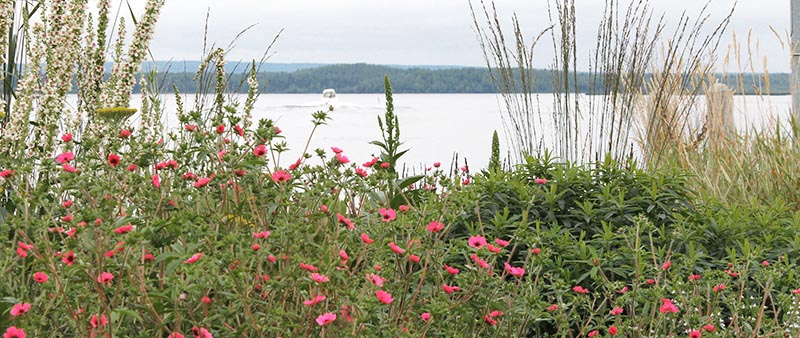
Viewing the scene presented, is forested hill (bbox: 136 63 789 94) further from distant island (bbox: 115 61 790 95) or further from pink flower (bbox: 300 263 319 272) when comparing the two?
pink flower (bbox: 300 263 319 272)

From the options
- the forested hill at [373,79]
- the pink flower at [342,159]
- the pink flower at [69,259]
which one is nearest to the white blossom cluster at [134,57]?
the pink flower at [342,159]

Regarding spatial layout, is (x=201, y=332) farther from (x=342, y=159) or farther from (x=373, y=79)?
(x=373, y=79)

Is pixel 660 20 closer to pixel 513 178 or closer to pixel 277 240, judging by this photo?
pixel 513 178

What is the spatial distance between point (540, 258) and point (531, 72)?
2.88 meters

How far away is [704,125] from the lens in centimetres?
648

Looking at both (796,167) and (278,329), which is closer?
(278,329)

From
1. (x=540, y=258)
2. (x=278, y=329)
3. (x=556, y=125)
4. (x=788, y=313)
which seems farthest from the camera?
(x=556, y=125)

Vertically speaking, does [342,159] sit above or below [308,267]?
above

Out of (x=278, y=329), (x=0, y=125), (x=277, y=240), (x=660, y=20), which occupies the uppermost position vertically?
(x=660, y=20)

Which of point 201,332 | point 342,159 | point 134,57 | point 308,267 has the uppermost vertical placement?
point 134,57

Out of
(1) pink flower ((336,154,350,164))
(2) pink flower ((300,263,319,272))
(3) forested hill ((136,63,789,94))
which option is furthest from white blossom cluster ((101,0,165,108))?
(3) forested hill ((136,63,789,94))

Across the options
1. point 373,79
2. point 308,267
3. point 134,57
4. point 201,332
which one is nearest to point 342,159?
point 308,267

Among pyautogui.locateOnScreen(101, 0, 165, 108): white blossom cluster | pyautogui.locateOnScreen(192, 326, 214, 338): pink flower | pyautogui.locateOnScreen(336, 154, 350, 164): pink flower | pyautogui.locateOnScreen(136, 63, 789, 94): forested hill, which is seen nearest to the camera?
pyautogui.locateOnScreen(192, 326, 214, 338): pink flower

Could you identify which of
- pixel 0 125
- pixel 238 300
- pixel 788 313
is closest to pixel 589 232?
pixel 788 313
